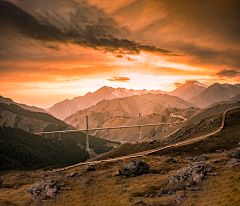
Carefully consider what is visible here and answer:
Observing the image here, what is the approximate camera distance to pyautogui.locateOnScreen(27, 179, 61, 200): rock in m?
45.0

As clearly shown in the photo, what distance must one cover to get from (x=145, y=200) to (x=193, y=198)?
8.68 meters

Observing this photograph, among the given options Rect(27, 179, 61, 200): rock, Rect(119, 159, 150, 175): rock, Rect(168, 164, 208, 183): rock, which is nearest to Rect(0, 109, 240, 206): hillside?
Rect(168, 164, 208, 183): rock

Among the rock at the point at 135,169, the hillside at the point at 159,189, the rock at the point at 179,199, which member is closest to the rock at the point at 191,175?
the hillside at the point at 159,189

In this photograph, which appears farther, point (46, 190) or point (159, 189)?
point (46, 190)

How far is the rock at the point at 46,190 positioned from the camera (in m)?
45.0

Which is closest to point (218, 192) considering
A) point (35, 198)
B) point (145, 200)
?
point (145, 200)

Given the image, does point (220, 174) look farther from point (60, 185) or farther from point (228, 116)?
point (228, 116)

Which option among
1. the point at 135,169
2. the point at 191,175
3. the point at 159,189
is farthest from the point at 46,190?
the point at 191,175

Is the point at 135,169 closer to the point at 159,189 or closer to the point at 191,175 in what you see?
the point at 159,189

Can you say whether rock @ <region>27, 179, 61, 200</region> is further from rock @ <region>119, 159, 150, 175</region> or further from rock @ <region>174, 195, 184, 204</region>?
rock @ <region>174, 195, 184, 204</region>

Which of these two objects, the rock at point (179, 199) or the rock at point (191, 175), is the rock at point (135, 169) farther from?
the rock at point (179, 199)

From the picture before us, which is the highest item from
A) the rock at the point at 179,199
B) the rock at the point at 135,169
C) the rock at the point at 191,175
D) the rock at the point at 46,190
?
the rock at the point at 191,175

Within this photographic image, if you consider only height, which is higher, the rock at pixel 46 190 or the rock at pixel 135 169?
the rock at pixel 135 169

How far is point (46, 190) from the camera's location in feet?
152
